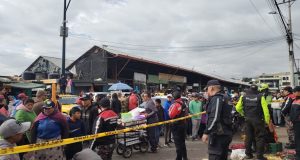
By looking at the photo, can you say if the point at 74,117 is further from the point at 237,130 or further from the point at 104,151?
the point at 237,130

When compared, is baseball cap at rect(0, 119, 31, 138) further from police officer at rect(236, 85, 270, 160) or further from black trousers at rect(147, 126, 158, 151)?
black trousers at rect(147, 126, 158, 151)

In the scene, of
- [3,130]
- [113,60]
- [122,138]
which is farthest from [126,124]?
[113,60]

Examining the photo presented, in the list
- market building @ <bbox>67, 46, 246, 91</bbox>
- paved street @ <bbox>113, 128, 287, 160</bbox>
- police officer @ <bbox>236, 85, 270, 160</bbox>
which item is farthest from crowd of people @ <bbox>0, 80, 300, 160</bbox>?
market building @ <bbox>67, 46, 246, 91</bbox>

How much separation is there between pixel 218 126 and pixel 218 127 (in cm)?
2

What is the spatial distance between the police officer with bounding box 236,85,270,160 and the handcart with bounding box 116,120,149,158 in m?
3.28

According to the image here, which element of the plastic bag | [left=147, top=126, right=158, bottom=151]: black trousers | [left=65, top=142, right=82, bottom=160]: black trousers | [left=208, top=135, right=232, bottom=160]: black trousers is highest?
[left=208, top=135, right=232, bottom=160]: black trousers

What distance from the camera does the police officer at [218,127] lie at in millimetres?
5789

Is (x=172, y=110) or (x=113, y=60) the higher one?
(x=113, y=60)

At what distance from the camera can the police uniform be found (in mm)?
5789

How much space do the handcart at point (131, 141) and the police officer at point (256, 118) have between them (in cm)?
328

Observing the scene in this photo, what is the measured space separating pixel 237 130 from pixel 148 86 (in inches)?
620

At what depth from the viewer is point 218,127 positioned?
19.0ft

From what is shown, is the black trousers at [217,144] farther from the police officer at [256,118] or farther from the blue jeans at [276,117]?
the blue jeans at [276,117]

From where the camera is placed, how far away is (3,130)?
13.3ft
